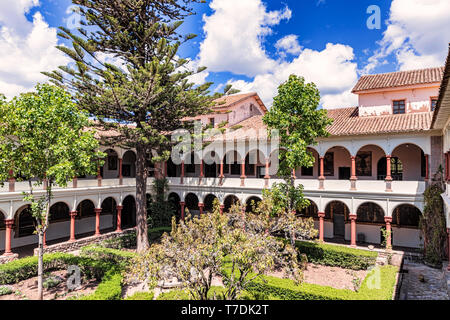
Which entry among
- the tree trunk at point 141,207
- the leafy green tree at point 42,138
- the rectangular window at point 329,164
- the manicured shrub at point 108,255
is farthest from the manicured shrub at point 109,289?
the rectangular window at point 329,164

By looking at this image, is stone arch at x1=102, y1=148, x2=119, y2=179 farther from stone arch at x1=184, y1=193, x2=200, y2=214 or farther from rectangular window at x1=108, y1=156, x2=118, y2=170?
stone arch at x1=184, y1=193, x2=200, y2=214

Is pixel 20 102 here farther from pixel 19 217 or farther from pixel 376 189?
pixel 376 189

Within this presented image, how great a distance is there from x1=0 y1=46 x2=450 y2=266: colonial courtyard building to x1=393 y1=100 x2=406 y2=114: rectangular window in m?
0.06

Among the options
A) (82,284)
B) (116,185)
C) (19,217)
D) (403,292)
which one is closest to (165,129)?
(116,185)

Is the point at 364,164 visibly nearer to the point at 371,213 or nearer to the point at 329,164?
the point at 329,164

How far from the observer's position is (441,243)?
14836 millimetres

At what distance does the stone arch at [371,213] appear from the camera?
1886cm

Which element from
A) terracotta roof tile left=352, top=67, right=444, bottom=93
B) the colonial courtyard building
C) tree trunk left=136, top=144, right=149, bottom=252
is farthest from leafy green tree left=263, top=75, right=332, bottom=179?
tree trunk left=136, top=144, right=149, bottom=252

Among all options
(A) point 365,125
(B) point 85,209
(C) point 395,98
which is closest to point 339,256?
(A) point 365,125

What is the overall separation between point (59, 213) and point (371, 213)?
76.3ft

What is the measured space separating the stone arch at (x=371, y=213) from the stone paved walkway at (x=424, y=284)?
4418 millimetres

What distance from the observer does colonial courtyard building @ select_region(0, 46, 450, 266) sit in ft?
52.3

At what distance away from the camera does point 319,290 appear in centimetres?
998
